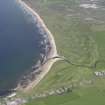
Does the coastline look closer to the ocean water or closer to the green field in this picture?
the green field

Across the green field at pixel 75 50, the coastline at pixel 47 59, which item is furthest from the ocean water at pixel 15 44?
the green field at pixel 75 50

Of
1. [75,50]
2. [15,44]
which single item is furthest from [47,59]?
[15,44]

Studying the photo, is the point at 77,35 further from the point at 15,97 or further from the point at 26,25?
the point at 15,97

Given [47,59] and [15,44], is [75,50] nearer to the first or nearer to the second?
[47,59]

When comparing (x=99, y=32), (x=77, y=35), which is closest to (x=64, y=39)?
(x=77, y=35)

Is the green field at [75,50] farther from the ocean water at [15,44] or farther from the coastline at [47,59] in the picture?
the ocean water at [15,44]
